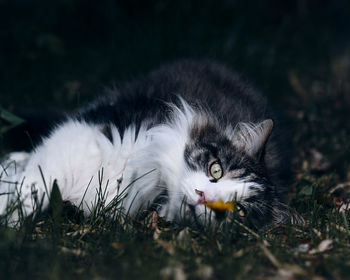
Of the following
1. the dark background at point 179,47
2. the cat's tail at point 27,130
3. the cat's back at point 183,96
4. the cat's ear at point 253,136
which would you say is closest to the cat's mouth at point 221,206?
the cat's ear at point 253,136

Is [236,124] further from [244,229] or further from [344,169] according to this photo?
[344,169]

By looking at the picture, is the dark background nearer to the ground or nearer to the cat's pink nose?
the ground

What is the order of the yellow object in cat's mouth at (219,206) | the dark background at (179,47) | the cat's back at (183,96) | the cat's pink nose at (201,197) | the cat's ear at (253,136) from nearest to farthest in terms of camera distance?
the yellow object in cat's mouth at (219,206) → the cat's pink nose at (201,197) → the cat's ear at (253,136) → the cat's back at (183,96) → the dark background at (179,47)

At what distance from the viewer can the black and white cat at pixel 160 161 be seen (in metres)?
2.04

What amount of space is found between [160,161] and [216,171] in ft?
1.01

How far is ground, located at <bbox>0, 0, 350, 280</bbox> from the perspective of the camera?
1.57 metres

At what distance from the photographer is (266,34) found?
4727 mm

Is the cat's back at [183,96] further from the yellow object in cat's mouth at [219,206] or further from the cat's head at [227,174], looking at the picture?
the yellow object in cat's mouth at [219,206]

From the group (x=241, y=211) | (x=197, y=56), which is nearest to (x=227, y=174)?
(x=241, y=211)

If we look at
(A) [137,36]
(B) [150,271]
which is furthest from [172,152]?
(A) [137,36]

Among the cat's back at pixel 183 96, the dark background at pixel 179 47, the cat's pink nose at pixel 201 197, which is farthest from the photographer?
the dark background at pixel 179 47

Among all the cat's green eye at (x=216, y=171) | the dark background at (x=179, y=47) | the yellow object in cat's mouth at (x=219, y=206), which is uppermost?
the dark background at (x=179, y=47)

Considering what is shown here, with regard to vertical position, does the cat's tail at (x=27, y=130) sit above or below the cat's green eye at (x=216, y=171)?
above

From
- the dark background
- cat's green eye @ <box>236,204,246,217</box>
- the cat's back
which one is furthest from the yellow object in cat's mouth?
the dark background
